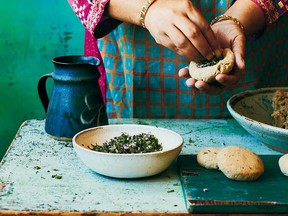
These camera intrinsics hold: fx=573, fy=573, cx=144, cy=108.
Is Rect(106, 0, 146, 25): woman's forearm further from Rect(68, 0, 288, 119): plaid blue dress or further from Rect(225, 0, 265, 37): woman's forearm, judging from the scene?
Rect(225, 0, 265, 37): woman's forearm

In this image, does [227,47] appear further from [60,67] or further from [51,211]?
[51,211]

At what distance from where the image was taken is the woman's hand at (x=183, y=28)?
1313mm

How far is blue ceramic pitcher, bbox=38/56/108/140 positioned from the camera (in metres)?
1.36

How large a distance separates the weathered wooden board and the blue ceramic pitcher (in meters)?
0.28

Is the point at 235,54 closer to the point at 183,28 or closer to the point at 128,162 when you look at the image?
the point at 183,28

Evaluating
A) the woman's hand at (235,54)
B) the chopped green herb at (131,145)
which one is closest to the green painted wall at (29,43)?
the woman's hand at (235,54)

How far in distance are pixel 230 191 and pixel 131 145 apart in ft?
0.79

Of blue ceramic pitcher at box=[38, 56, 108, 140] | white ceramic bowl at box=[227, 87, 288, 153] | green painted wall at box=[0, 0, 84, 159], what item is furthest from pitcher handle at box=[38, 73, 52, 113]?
green painted wall at box=[0, 0, 84, 159]

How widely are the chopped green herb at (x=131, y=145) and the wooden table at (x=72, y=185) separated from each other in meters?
0.06

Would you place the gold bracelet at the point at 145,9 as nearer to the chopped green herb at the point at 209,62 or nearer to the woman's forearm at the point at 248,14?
the chopped green herb at the point at 209,62

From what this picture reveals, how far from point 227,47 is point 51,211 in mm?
688

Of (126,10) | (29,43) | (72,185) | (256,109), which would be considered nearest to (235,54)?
(256,109)

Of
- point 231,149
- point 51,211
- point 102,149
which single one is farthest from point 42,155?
point 231,149

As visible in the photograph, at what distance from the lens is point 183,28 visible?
4.29 feet
